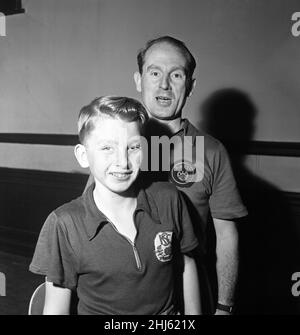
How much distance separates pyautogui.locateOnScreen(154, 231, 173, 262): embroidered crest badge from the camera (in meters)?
1.02

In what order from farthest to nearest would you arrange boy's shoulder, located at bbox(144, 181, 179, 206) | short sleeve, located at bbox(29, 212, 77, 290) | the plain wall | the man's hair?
the plain wall → the man's hair → boy's shoulder, located at bbox(144, 181, 179, 206) → short sleeve, located at bbox(29, 212, 77, 290)

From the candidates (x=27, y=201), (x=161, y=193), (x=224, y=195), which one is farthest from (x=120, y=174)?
(x=27, y=201)

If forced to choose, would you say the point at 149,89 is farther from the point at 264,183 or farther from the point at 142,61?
the point at 264,183

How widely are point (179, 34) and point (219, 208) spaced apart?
118 cm

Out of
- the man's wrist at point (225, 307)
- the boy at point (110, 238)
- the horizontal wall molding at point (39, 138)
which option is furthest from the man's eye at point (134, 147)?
the horizontal wall molding at point (39, 138)

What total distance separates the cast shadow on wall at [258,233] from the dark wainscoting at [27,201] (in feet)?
3.45

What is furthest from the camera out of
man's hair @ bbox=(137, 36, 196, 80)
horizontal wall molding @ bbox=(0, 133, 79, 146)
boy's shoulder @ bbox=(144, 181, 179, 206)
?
horizontal wall molding @ bbox=(0, 133, 79, 146)

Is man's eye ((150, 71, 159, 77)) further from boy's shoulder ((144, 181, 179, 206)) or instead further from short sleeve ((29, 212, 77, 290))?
short sleeve ((29, 212, 77, 290))

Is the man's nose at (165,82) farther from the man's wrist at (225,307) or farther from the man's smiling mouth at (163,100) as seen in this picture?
the man's wrist at (225,307)

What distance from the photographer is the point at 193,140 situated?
1280 mm

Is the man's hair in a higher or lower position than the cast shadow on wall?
higher

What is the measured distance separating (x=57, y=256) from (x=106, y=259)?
0.11 m

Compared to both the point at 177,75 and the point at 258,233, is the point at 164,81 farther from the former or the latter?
the point at 258,233

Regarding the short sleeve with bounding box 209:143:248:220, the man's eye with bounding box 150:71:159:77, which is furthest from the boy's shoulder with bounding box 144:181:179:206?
the man's eye with bounding box 150:71:159:77
